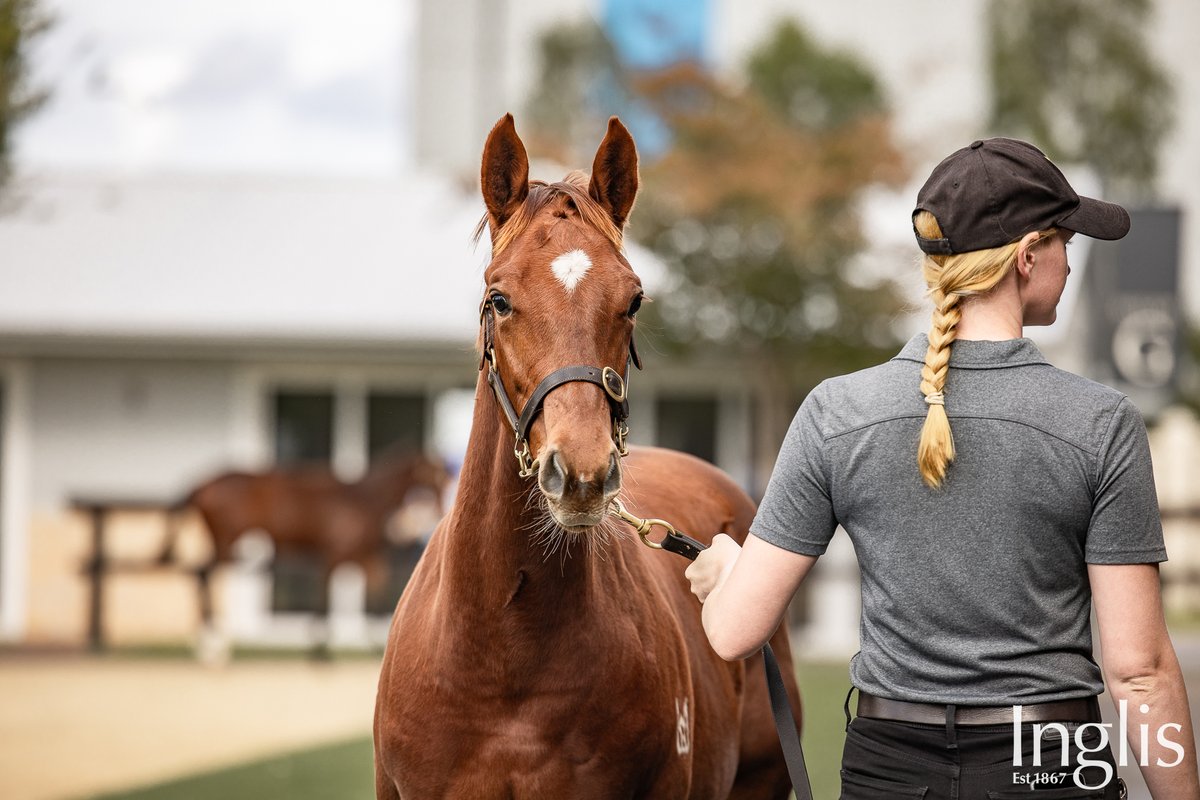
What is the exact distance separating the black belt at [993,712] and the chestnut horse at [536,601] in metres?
0.82

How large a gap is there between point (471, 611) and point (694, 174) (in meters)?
14.2

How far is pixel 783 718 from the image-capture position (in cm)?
292

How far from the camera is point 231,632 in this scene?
16.3 meters

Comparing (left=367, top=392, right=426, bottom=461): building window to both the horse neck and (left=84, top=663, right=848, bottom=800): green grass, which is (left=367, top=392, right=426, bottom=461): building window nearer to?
(left=84, top=663, right=848, bottom=800): green grass

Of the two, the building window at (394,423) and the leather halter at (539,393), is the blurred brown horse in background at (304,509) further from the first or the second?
the leather halter at (539,393)

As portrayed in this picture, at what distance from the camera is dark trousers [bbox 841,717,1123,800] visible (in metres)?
2.26

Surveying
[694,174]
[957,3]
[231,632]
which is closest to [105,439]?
[231,632]

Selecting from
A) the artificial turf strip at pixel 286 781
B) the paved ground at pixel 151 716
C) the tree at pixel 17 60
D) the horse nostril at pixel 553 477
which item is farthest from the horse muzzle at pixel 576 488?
the paved ground at pixel 151 716

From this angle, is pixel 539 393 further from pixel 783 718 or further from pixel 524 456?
pixel 783 718

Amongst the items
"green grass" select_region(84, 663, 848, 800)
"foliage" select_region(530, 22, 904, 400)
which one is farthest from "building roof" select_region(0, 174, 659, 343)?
"green grass" select_region(84, 663, 848, 800)

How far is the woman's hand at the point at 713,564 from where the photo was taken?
9.06 ft

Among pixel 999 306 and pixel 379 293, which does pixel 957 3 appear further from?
pixel 999 306

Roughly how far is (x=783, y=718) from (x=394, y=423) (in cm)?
1448

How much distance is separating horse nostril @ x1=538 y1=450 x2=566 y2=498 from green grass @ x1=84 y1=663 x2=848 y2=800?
4.66 m
